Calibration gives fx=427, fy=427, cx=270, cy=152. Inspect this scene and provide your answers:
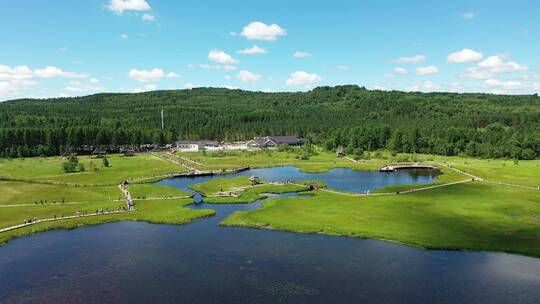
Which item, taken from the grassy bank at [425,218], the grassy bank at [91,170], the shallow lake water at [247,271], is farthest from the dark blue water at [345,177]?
the shallow lake water at [247,271]

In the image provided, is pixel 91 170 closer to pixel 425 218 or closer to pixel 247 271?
pixel 247 271

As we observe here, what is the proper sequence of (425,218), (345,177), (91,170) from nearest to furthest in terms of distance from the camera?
(425,218)
(345,177)
(91,170)

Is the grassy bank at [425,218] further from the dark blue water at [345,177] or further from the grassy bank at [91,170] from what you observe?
the grassy bank at [91,170]

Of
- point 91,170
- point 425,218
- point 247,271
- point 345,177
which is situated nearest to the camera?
point 247,271

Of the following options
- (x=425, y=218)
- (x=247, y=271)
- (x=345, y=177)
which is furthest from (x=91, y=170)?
(x=425, y=218)

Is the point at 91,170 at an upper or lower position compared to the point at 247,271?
upper

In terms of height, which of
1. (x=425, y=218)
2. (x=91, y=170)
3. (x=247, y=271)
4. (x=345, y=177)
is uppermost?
(x=91, y=170)

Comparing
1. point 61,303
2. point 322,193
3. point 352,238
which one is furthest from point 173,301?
point 322,193

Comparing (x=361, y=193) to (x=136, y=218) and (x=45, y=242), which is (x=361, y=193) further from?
(x=45, y=242)

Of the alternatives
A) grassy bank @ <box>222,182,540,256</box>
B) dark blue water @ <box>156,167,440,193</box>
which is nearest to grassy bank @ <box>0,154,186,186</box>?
dark blue water @ <box>156,167,440,193</box>
